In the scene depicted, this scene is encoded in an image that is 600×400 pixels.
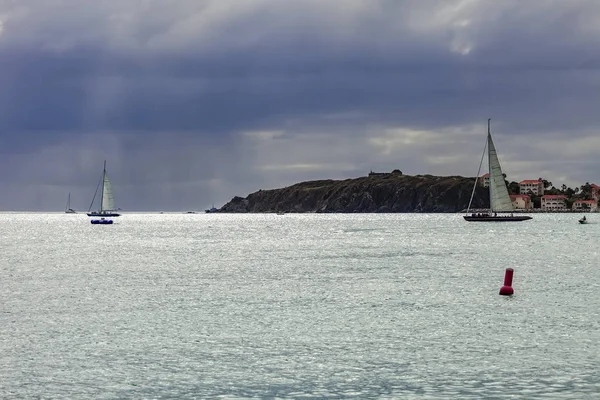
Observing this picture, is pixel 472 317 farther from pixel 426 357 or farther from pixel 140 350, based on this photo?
pixel 140 350

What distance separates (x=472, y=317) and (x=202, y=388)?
23.9 meters

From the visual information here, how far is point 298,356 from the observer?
3441 centimetres

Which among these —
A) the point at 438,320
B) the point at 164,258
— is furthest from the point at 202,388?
the point at 164,258

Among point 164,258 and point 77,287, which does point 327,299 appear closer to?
point 77,287

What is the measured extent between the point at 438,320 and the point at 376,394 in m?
19.3

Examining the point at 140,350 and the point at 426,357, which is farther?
the point at 140,350

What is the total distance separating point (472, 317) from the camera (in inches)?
1848

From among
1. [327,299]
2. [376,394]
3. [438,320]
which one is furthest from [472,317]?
[376,394]

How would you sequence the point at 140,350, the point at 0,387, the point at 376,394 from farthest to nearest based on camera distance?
the point at 140,350 < the point at 0,387 < the point at 376,394

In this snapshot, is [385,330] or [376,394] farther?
[385,330]

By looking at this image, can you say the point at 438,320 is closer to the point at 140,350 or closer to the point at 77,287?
the point at 140,350

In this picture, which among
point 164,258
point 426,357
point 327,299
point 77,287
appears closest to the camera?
point 426,357

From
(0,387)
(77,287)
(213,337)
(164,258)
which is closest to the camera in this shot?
(0,387)

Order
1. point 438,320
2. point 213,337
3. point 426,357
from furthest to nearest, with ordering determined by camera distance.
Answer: point 438,320, point 213,337, point 426,357
